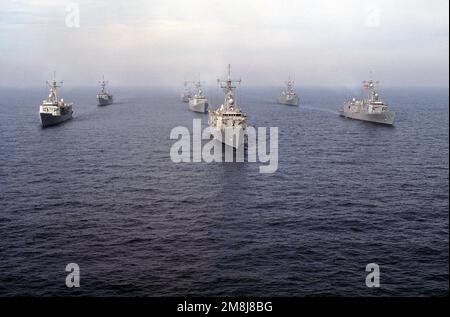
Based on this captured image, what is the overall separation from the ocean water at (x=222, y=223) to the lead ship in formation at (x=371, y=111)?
167ft

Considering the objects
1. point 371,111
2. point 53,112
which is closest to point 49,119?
point 53,112

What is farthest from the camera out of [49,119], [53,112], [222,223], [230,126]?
[53,112]

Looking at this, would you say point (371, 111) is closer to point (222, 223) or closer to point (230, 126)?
point (230, 126)

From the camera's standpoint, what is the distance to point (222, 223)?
56.0 meters

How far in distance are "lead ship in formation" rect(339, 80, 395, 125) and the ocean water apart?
51.0 metres

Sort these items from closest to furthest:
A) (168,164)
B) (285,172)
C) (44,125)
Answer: (285,172) < (168,164) < (44,125)

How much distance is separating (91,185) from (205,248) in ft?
105

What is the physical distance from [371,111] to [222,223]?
11941cm

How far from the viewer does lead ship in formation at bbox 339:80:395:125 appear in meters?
154

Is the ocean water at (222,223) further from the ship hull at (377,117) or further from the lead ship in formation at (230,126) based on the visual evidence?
the ship hull at (377,117)

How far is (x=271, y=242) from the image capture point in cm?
4978

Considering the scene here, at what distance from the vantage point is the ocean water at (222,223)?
41094 mm
